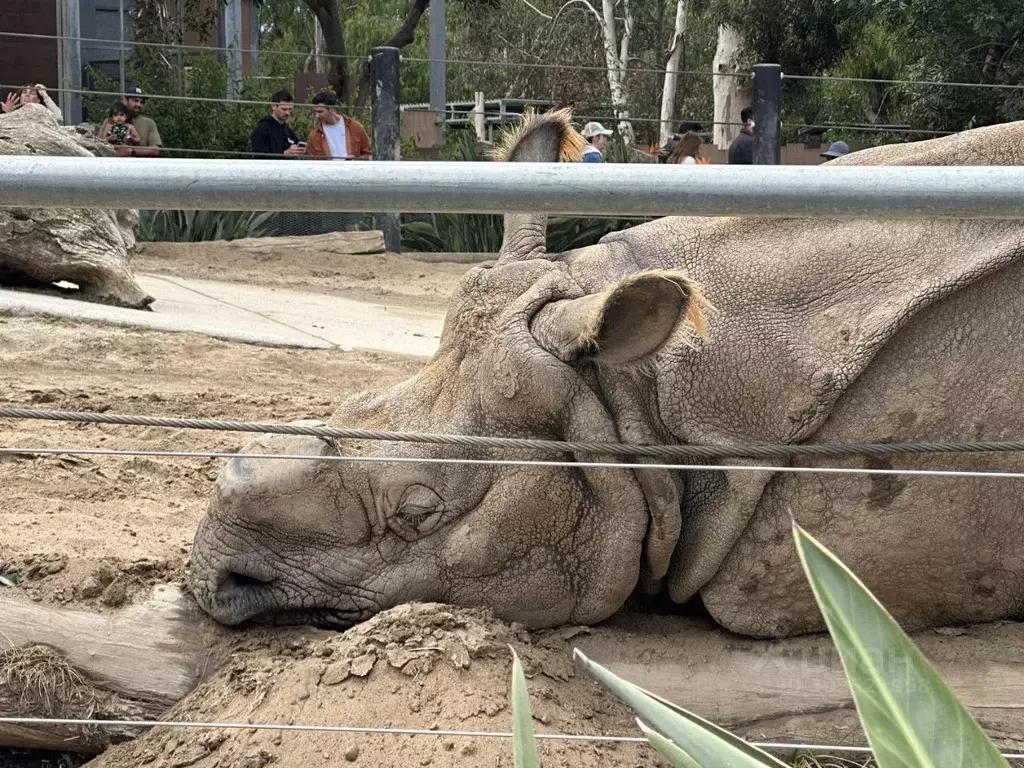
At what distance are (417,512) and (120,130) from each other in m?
11.0

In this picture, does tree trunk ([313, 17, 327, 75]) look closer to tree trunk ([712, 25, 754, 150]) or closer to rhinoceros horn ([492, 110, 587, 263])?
tree trunk ([712, 25, 754, 150])

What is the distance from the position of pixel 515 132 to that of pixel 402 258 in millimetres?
10366

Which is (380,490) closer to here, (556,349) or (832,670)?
(556,349)

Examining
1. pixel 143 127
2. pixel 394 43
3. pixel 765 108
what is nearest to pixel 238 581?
pixel 143 127

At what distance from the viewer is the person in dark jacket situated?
14.4 metres

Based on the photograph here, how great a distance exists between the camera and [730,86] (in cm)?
2255

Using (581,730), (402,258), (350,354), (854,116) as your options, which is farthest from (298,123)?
(854,116)

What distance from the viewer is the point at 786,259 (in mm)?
3881

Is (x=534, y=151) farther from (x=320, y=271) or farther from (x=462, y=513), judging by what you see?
(x=320, y=271)

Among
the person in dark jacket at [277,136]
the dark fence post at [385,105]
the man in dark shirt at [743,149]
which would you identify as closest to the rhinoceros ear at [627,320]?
the dark fence post at [385,105]

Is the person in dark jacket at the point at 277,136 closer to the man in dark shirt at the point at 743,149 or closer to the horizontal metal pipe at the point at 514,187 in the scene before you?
the man in dark shirt at the point at 743,149

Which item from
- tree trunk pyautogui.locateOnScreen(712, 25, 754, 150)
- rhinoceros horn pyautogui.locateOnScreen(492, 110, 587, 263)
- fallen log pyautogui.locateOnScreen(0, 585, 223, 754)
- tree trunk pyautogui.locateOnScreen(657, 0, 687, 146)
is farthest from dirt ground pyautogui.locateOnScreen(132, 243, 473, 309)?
tree trunk pyautogui.locateOnScreen(657, 0, 687, 146)

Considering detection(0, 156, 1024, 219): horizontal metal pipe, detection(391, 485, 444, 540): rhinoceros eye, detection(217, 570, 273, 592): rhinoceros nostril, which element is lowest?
detection(217, 570, 273, 592): rhinoceros nostril

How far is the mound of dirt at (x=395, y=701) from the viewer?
3320 millimetres
